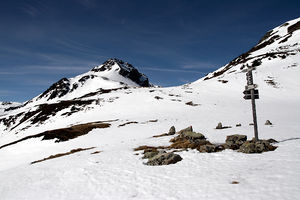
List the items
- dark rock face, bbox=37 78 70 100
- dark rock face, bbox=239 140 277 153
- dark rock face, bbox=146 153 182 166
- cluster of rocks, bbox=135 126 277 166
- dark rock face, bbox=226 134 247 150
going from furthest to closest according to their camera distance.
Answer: dark rock face, bbox=37 78 70 100, dark rock face, bbox=226 134 247 150, dark rock face, bbox=239 140 277 153, cluster of rocks, bbox=135 126 277 166, dark rock face, bbox=146 153 182 166

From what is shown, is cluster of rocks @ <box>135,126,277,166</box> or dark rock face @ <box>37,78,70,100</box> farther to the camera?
dark rock face @ <box>37,78,70,100</box>

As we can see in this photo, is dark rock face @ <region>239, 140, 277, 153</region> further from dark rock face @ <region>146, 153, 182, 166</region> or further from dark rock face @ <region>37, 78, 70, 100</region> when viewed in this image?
dark rock face @ <region>37, 78, 70, 100</region>

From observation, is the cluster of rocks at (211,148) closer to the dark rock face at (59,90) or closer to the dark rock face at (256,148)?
the dark rock face at (256,148)

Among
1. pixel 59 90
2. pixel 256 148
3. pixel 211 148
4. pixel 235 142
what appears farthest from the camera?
pixel 59 90

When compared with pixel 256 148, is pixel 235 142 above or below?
above

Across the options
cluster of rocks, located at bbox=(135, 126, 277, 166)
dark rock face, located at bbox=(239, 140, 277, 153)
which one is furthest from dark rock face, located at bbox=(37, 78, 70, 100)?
dark rock face, located at bbox=(239, 140, 277, 153)

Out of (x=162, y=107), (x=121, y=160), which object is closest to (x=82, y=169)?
(x=121, y=160)

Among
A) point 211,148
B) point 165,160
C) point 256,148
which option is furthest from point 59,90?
point 256,148

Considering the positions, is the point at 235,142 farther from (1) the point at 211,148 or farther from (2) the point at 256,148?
(1) the point at 211,148

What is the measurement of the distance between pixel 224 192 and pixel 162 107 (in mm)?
43821

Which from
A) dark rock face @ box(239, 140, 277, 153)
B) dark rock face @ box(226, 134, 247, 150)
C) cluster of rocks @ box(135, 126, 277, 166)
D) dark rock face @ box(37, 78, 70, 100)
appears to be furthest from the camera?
dark rock face @ box(37, 78, 70, 100)

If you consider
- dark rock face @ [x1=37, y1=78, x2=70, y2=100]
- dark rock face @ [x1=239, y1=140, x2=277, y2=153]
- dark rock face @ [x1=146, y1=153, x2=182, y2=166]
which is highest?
dark rock face @ [x1=37, y1=78, x2=70, y2=100]

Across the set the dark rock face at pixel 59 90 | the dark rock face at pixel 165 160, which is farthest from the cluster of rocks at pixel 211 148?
the dark rock face at pixel 59 90

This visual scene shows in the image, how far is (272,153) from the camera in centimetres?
1215
